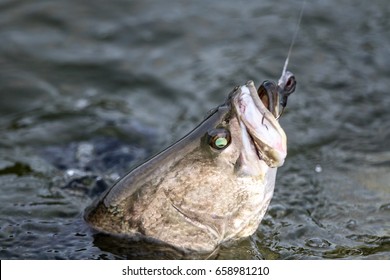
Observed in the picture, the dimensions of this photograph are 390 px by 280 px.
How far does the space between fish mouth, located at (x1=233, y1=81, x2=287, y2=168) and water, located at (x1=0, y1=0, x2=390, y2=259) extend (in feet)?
2.12

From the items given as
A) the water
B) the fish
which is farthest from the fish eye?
the water

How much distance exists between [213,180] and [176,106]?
2785mm

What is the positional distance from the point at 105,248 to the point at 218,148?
86 cm

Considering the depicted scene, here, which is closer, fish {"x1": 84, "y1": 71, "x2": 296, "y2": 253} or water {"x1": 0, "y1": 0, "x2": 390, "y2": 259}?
fish {"x1": 84, "y1": 71, "x2": 296, "y2": 253}

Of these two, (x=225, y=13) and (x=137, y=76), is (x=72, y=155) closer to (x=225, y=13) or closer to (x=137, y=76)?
(x=137, y=76)

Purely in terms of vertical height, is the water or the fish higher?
the water

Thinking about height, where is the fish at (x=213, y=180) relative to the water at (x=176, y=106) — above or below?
below

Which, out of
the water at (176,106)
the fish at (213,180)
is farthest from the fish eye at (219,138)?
the water at (176,106)

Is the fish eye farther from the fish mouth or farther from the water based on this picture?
the water

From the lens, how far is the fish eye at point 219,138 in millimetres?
3434

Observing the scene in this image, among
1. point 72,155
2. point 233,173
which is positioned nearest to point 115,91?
point 72,155

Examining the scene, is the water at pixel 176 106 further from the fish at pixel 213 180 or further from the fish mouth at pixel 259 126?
the fish mouth at pixel 259 126

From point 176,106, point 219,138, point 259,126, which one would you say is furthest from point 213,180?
point 176,106

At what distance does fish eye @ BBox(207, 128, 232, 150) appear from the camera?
135 inches
